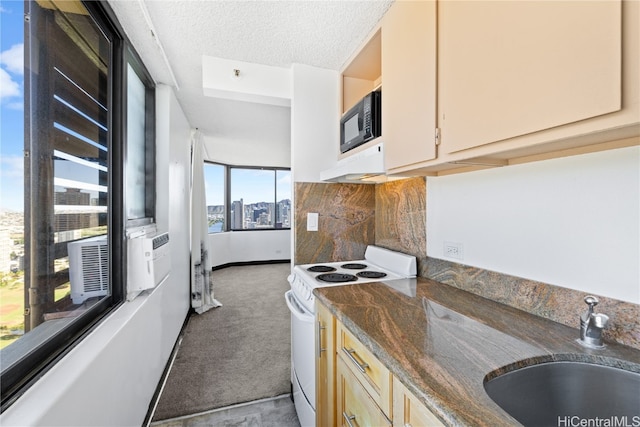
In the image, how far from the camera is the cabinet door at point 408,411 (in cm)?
62

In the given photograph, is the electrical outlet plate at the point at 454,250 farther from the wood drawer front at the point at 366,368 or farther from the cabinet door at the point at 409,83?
the wood drawer front at the point at 366,368

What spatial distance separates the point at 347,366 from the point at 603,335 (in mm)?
833

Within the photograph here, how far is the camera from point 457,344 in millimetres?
806

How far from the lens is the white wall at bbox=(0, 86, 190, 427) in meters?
0.80

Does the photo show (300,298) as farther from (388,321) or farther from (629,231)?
(629,231)

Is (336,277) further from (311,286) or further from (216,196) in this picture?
(216,196)

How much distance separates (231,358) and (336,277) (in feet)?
4.82

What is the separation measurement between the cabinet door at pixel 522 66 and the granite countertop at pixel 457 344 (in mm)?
628

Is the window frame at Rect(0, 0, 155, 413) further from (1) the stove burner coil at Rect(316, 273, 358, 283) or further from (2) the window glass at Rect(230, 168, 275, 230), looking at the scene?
(2) the window glass at Rect(230, 168, 275, 230)

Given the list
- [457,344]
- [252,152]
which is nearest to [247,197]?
[252,152]

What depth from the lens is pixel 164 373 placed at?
205 cm

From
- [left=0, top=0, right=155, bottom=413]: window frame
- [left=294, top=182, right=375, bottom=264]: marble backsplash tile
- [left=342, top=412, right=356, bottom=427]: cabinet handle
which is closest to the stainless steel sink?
[left=342, top=412, right=356, bottom=427]: cabinet handle

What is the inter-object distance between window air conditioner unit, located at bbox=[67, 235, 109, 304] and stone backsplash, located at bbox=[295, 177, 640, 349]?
3.63 feet

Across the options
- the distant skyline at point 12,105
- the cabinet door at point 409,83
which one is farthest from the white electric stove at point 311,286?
the distant skyline at point 12,105
